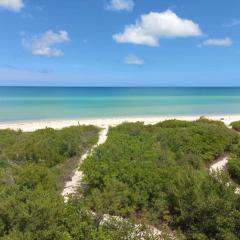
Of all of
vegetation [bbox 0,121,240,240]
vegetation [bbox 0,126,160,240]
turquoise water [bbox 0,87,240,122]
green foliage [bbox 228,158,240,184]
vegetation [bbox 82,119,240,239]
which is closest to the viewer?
vegetation [bbox 0,126,160,240]

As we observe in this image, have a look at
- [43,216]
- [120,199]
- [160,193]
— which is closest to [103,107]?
[160,193]

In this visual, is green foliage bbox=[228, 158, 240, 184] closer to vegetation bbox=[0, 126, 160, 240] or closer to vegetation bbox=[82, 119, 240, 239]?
vegetation bbox=[82, 119, 240, 239]

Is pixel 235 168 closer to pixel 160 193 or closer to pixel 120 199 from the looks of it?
pixel 160 193

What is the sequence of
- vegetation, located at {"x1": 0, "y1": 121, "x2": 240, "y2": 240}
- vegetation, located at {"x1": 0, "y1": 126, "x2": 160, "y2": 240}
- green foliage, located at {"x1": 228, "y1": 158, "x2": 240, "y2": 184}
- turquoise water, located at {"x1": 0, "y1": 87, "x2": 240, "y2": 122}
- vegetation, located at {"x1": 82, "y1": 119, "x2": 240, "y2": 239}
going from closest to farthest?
vegetation, located at {"x1": 0, "y1": 126, "x2": 160, "y2": 240}, vegetation, located at {"x1": 0, "y1": 121, "x2": 240, "y2": 240}, vegetation, located at {"x1": 82, "y1": 119, "x2": 240, "y2": 239}, green foliage, located at {"x1": 228, "y1": 158, "x2": 240, "y2": 184}, turquoise water, located at {"x1": 0, "y1": 87, "x2": 240, "y2": 122}

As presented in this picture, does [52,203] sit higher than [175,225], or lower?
higher

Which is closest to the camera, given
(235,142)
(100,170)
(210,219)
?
(210,219)

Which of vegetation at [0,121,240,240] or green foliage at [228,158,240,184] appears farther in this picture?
green foliage at [228,158,240,184]

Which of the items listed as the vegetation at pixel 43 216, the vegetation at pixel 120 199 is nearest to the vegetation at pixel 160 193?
the vegetation at pixel 120 199

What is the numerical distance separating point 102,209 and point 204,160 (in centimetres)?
738

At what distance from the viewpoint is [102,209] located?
358 inches

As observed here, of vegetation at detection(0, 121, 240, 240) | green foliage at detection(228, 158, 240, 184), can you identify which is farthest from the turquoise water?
green foliage at detection(228, 158, 240, 184)

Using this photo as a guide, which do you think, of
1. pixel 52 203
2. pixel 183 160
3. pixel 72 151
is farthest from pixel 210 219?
pixel 72 151

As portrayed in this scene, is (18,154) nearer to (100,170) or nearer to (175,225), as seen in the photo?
(100,170)

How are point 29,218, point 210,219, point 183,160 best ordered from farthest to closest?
point 183,160 < point 210,219 < point 29,218
